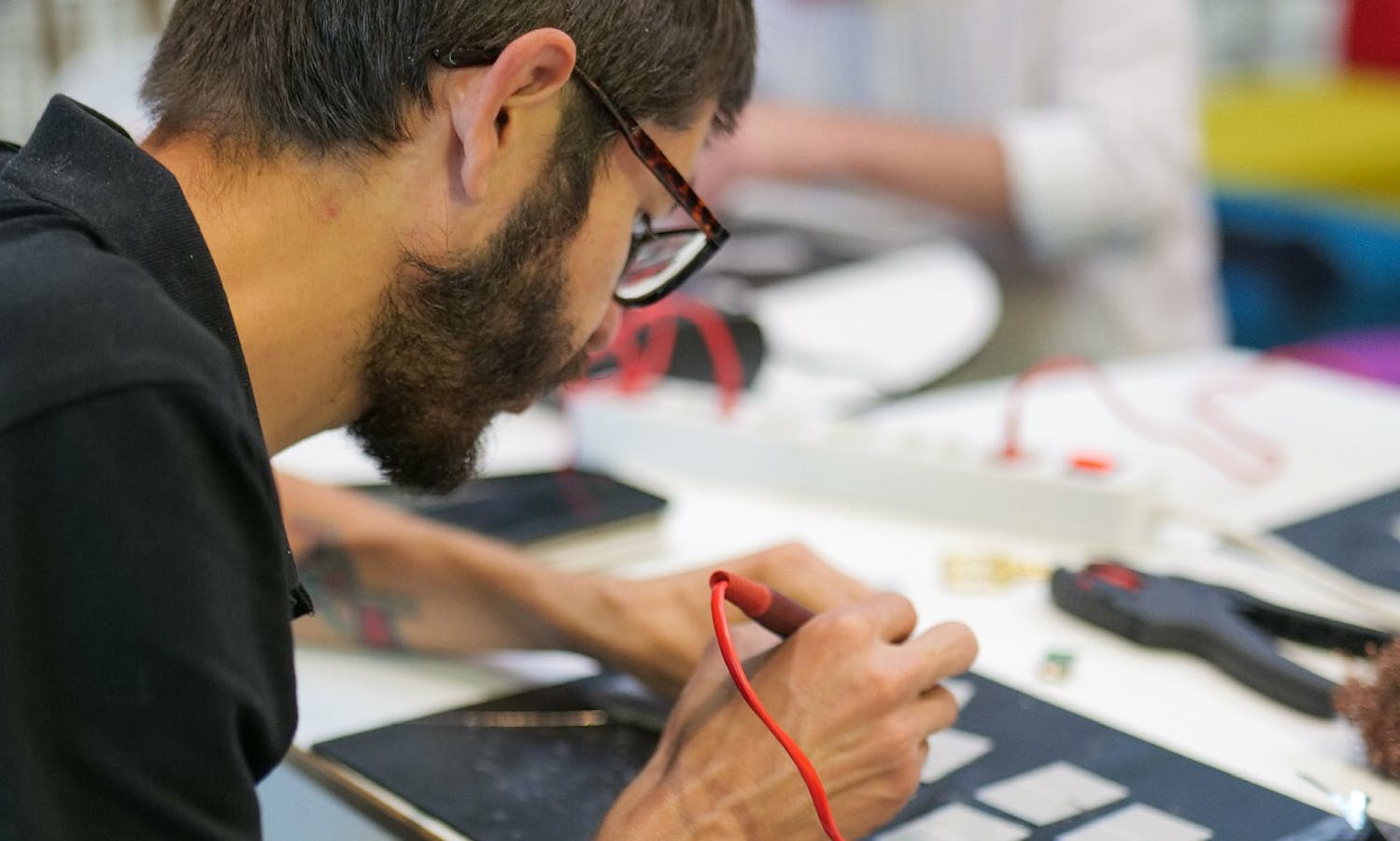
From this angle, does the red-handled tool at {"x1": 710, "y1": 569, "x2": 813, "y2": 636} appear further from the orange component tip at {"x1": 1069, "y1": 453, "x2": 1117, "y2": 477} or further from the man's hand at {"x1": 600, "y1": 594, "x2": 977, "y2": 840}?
the orange component tip at {"x1": 1069, "y1": 453, "x2": 1117, "y2": 477}

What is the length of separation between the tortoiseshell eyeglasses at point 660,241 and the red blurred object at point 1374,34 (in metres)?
4.14

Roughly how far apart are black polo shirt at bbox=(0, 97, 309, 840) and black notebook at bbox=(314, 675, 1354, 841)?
208mm

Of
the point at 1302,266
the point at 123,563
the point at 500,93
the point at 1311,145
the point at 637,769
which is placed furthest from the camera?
the point at 1311,145

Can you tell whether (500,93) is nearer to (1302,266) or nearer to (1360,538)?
(1360,538)

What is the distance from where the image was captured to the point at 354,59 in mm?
761

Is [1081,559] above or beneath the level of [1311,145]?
above

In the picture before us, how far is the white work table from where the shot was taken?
902 millimetres

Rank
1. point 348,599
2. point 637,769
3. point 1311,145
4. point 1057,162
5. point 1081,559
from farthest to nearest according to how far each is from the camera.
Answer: point 1311,145 → point 1057,162 → point 1081,559 → point 348,599 → point 637,769

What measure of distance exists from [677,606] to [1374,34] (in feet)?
13.9

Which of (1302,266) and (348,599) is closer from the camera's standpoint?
(348,599)

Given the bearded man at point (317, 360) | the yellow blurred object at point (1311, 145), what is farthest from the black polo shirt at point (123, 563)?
the yellow blurred object at point (1311, 145)

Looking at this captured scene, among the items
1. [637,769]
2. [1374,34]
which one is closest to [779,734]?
[637,769]

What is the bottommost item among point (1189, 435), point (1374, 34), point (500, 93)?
point (1374, 34)

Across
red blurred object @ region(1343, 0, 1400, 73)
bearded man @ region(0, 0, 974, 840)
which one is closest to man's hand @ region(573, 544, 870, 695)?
bearded man @ region(0, 0, 974, 840)
